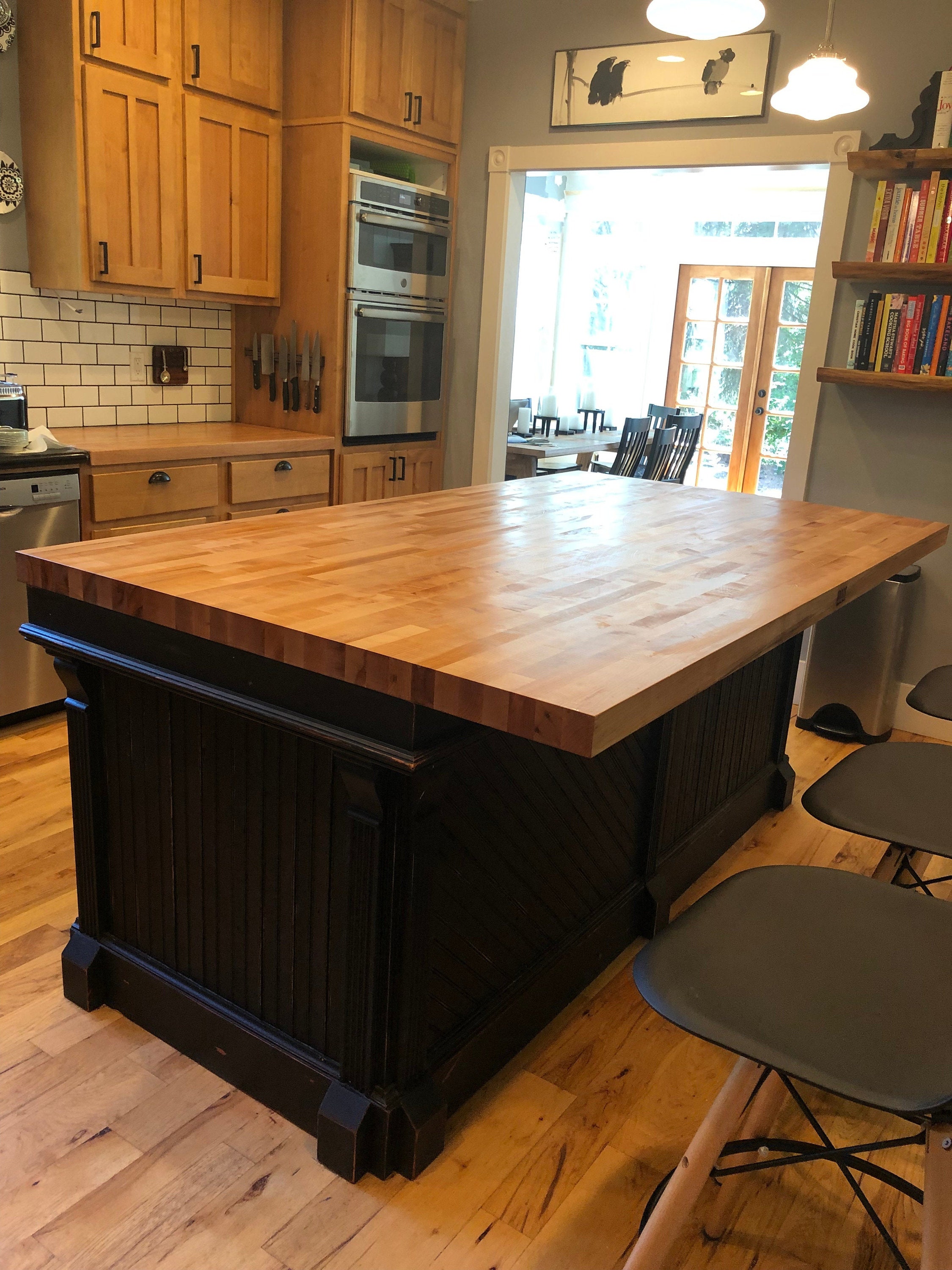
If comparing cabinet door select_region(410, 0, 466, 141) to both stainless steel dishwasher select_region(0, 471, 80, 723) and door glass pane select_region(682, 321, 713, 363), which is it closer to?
stainless steel dishwasher select_region(0, 471, 80, 723)

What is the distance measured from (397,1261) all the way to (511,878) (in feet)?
1.95

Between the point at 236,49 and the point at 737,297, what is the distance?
571 cm

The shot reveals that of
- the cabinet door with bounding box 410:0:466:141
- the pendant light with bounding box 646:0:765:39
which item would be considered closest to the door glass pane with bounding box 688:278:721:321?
the cabinet door with bounding box 410:0:466:141

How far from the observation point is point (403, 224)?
423cm

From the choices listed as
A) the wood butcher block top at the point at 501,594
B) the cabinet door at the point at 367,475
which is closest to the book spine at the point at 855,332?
the wood butcher block top at the point at 501,594

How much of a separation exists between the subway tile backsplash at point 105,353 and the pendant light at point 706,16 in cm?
243

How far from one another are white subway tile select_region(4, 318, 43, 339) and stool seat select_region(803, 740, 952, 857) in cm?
322

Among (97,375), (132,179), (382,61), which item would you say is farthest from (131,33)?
(97,375)

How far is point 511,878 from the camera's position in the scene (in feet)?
5.75

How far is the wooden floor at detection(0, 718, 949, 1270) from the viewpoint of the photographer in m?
1.46

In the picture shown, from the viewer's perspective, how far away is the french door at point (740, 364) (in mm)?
8281

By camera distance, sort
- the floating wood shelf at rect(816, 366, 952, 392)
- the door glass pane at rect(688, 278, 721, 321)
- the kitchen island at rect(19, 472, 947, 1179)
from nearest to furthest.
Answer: the kitchen island at rect(19, 472, 947, 1179) → the floating wood shelf at rect(816, 366, 952, 392) → the door glass pane at rect(688, 278, 721, 321)

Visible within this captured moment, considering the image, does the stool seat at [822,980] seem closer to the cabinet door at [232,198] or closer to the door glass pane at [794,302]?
the cabinet door at [232,198]

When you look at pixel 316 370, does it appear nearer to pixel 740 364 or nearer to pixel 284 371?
pixel 284 371
